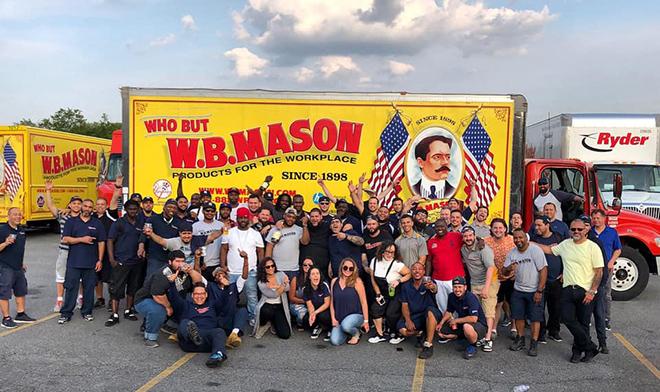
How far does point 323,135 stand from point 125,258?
3622 millimetres

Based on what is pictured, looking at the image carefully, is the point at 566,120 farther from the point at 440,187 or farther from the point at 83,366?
the point at 83,366

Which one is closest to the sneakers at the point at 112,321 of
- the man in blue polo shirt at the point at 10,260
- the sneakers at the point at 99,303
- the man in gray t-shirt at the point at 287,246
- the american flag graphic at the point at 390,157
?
the sneakers at the point at 99,303

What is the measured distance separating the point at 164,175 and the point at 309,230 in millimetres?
3019

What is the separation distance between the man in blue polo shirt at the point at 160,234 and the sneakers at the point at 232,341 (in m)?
1.70

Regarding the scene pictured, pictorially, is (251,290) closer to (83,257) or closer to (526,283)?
(83,257)

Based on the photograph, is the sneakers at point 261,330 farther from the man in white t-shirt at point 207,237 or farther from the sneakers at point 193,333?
the man in white t-shirt at point 207,237

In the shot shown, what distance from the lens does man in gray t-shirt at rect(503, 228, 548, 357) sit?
20.7ft

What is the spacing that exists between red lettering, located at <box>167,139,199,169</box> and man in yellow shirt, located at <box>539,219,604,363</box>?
5927 mm

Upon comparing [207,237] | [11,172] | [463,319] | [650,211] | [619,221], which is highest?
[11,172]

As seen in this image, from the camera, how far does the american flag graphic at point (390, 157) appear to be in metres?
8.68

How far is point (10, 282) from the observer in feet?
23.3

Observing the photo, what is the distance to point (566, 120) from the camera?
10.8 m

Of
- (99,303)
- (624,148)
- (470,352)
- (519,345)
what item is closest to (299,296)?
(470,352)

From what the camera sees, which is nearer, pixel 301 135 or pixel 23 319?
pixel 23 319
